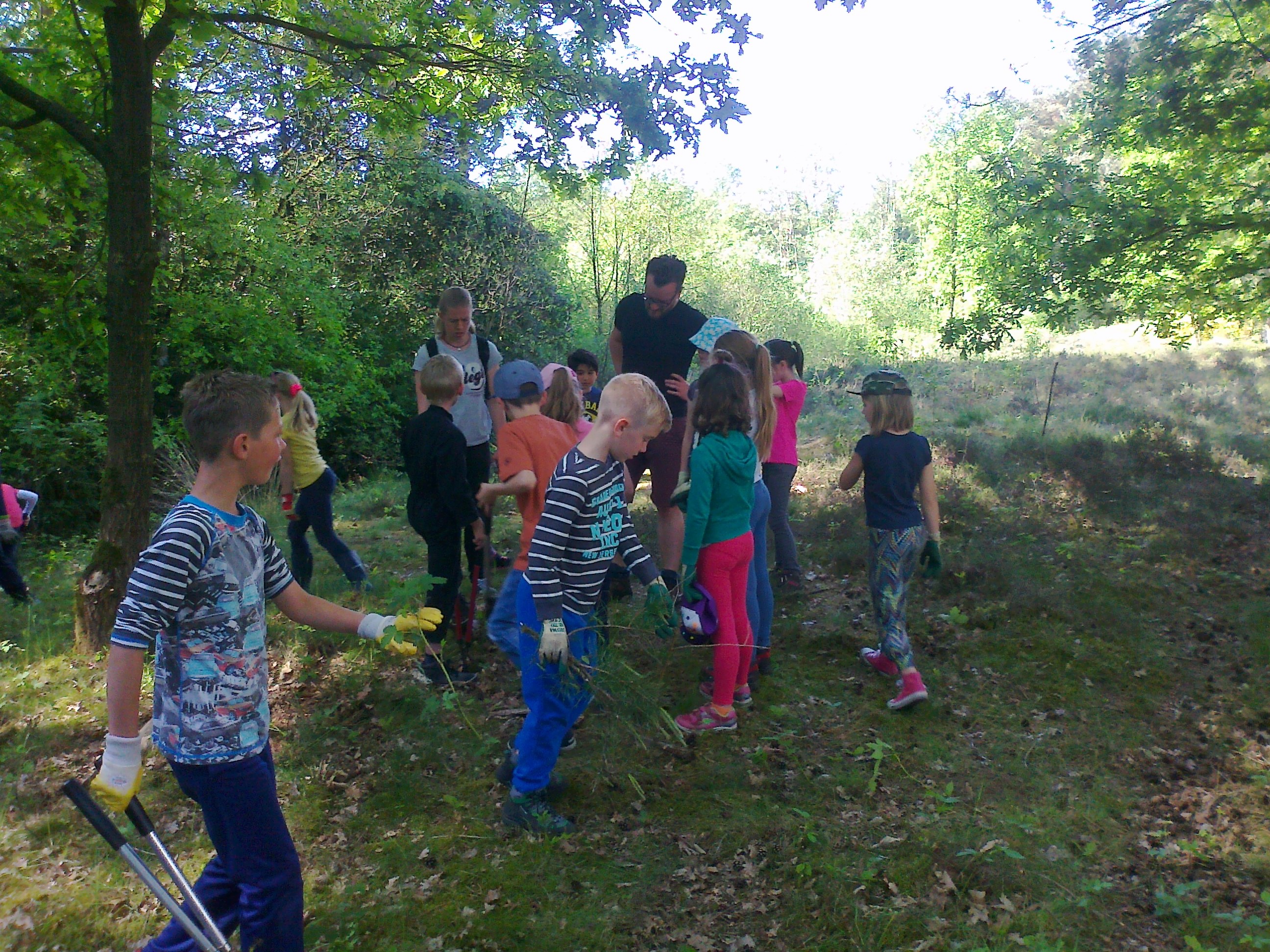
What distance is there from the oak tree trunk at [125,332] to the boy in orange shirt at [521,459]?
2.65 meters

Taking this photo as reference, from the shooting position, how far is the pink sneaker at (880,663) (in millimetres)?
5980

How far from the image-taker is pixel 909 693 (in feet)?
17.8

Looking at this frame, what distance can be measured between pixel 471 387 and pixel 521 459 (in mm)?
1748

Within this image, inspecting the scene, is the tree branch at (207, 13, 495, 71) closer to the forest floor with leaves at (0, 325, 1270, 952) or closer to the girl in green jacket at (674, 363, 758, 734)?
the girl in green jacket at (674, 363, 758, 734)

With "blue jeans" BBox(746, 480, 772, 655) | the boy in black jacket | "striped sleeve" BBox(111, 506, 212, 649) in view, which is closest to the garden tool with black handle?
"striped sleeve" BBox(111, 506, 212, 649)

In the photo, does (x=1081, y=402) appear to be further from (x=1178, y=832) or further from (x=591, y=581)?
(x=591, y=581)

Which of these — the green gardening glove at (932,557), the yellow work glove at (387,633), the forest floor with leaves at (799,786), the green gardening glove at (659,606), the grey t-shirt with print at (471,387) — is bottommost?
the forest floor with leaves at (799,786)

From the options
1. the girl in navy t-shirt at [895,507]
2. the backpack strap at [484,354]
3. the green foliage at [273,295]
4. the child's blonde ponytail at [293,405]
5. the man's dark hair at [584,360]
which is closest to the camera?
the girl in navy t-shirt at [895,507]

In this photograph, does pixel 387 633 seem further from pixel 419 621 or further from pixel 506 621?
pixel 506 621

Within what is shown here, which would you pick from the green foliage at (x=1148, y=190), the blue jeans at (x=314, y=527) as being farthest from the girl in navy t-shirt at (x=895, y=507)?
the green foliage at (x=1148, y=190)

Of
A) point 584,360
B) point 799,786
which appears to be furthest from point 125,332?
point 799,786

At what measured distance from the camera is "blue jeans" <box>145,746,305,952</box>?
249cm

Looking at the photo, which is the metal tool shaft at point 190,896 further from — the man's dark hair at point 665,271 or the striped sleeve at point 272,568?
the man's dark hair at point 665,271

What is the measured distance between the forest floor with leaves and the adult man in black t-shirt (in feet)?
3.19
